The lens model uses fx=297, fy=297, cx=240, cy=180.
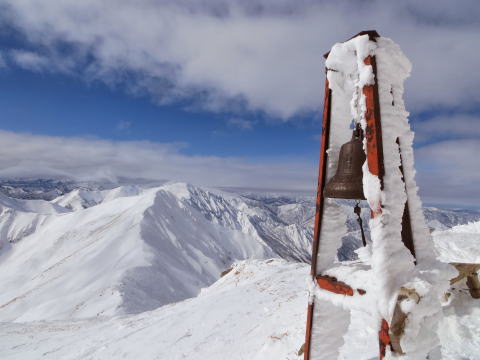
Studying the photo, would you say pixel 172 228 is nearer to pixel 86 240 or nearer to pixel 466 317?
pixel 86 240

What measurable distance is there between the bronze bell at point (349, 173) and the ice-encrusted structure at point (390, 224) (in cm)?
41

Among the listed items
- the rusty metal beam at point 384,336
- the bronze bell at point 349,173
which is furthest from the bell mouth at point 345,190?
the rusty metal beam at point 384,336

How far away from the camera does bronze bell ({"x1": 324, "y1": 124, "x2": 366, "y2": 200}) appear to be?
3432 millimetres

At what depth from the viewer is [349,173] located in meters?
3.56

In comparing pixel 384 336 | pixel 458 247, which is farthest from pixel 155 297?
pixel 384 336

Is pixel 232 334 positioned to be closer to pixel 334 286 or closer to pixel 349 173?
pixel 334 286

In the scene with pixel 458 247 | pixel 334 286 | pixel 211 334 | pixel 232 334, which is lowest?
pixel 211 334

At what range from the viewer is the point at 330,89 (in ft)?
12.6

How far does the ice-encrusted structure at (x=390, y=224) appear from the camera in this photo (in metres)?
2.57

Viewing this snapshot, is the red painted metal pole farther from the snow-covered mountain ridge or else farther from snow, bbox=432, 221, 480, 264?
the snow-covered mountain ridge

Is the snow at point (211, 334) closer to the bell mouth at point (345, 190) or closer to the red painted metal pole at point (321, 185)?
the red painted metal pole at point (321, 185)

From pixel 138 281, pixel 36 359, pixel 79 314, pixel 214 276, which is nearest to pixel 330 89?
pixel 36 359

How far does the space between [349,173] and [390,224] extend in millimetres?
906

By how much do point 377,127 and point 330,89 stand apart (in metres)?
1.15
